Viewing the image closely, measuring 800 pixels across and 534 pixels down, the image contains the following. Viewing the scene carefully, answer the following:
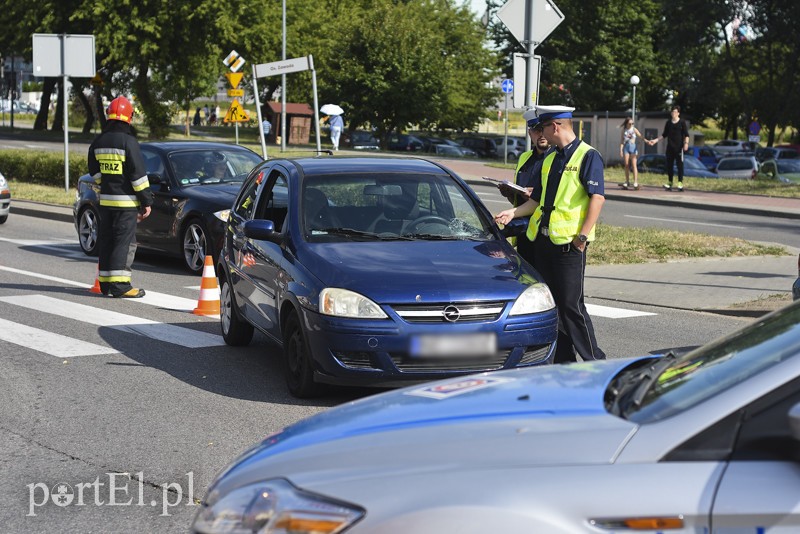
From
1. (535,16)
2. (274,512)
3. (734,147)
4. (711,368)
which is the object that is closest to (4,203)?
(535,16)

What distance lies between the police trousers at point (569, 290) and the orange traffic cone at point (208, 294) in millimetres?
4045

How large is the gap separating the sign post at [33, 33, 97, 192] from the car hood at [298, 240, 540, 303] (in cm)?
1634

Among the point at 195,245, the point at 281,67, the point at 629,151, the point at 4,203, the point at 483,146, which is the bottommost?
the point at 195,245

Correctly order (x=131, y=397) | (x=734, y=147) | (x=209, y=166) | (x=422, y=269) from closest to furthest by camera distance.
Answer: (x=422, y=269) < (x=131, y=397) < (x=209, y=166) < (x=734, y=147)

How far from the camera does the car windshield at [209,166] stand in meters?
14.5

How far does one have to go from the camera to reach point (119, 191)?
11.6 metres

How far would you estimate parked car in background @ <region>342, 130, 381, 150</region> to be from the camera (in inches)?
2331

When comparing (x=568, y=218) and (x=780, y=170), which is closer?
(x=568, y=218)

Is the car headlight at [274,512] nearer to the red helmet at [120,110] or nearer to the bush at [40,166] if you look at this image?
the red helmet at [120,110]

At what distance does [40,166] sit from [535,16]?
18006 mm

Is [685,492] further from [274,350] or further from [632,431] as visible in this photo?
[274,350]

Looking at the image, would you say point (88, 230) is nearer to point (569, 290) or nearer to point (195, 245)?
point (195, 245)

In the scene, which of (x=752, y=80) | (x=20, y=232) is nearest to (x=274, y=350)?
(x=20, y=232)

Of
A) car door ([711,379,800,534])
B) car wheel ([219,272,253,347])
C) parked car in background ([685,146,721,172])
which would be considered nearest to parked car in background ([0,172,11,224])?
car wheel ([219,272,253,347])
